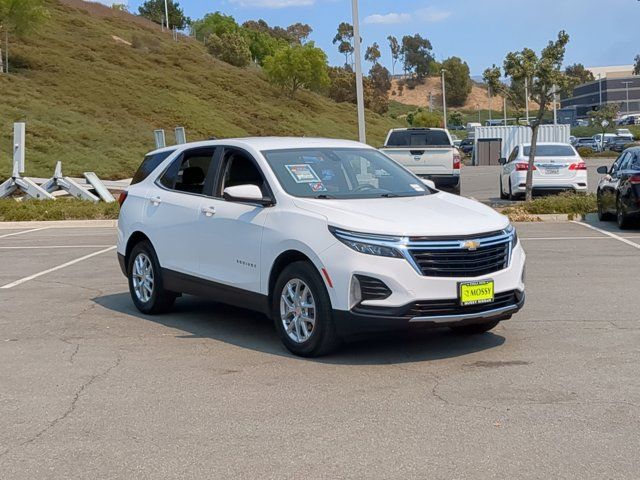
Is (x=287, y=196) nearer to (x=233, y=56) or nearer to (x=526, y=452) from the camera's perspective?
(x=526, y=452)

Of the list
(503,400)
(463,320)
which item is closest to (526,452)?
(503,400)

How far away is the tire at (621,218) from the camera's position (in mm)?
16875

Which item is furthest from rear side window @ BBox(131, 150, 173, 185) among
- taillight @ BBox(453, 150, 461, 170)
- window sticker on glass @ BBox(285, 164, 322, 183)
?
taillight @ BBox(453, 150, 461, 170)

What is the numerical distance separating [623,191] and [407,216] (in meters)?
10.8

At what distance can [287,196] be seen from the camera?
780 cm

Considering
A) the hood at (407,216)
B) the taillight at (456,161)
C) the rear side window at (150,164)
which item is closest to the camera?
the hood at (407,216)

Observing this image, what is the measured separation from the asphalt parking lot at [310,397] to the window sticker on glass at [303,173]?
1.46 meters

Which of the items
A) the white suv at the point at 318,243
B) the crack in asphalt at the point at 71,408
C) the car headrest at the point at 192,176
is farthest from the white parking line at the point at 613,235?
the crack in asphalt at the point at 71,408

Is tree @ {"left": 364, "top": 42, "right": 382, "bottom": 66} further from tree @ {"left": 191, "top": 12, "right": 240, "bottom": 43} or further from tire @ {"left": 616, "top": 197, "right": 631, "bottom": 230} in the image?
tire @ {"left": 616, "top": 197, "right": 631, "bottom": 230}

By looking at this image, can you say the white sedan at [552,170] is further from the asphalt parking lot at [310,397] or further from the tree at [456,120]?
the tree at [456,120]

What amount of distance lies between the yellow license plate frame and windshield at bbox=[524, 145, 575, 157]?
661 inches

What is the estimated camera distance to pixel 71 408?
6191 mm

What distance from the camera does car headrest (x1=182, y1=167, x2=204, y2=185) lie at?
923cm

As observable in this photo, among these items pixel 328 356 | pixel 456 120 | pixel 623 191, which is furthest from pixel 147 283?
pixel 456 120
